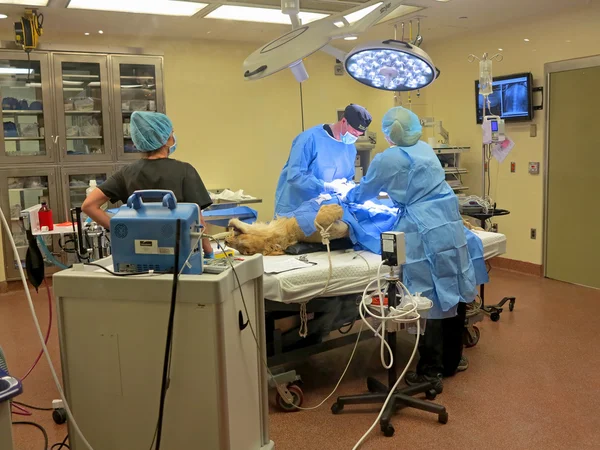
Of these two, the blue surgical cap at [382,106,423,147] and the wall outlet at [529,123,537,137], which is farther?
the wall outlet at [529,123,537,137]

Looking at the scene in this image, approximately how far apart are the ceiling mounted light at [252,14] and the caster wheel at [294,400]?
2.84 meters

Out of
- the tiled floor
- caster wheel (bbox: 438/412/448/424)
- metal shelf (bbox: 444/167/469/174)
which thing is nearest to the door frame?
metal shelf (bbox: 444/167/469/174)

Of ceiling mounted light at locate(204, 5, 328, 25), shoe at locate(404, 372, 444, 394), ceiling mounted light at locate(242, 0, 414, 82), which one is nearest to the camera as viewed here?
ceiling mounted light at locate(242, 0, 414, 82)

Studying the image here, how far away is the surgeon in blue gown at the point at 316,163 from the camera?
3611mm

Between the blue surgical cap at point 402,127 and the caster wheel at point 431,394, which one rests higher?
the blue surgical cap at point 402,127

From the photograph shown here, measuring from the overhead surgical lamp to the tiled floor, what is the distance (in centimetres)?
156

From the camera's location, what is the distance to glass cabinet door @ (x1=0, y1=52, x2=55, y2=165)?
4.91 m

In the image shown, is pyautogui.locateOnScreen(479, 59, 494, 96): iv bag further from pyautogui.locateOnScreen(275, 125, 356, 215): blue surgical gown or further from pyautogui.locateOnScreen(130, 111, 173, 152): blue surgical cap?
pyautogui.locateOnScreen(130, 111, 173, 152): blue surgical cap

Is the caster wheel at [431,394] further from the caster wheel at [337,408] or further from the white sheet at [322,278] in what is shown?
the white sheet at [322,278]

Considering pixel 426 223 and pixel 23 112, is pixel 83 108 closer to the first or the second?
pixel 23 112

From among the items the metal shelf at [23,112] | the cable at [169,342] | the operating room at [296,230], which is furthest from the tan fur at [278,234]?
the metal shelf at [23,112]

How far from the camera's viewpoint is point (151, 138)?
2.40m

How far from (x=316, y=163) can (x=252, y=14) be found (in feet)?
5.42

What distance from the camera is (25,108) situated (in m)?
5.00
